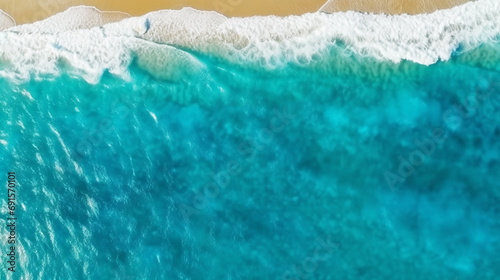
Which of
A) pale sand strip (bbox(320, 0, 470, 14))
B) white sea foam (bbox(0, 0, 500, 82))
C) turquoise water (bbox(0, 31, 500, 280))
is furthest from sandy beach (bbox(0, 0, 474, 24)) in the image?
turquoise water (bbox(0, 31, 500, 280))

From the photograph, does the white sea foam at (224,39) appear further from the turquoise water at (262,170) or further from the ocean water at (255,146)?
the turquoise water at (262,170)

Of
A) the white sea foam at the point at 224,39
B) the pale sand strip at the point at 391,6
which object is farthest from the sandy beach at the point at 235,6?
the white sea foam at the point at 224,39

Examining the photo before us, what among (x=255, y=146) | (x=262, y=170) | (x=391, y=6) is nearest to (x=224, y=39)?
(x=255, y=146)

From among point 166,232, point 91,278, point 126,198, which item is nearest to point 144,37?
point 126,198

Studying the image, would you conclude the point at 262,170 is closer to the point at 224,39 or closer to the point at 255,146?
the point at 255,146

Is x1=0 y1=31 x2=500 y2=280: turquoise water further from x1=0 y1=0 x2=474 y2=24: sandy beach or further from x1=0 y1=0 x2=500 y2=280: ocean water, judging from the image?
x1=0 y1=0 x2=474 y2=24: sandy beach

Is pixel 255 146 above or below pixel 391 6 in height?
below

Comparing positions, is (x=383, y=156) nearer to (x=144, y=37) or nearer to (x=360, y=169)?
(x=360, y=169)
